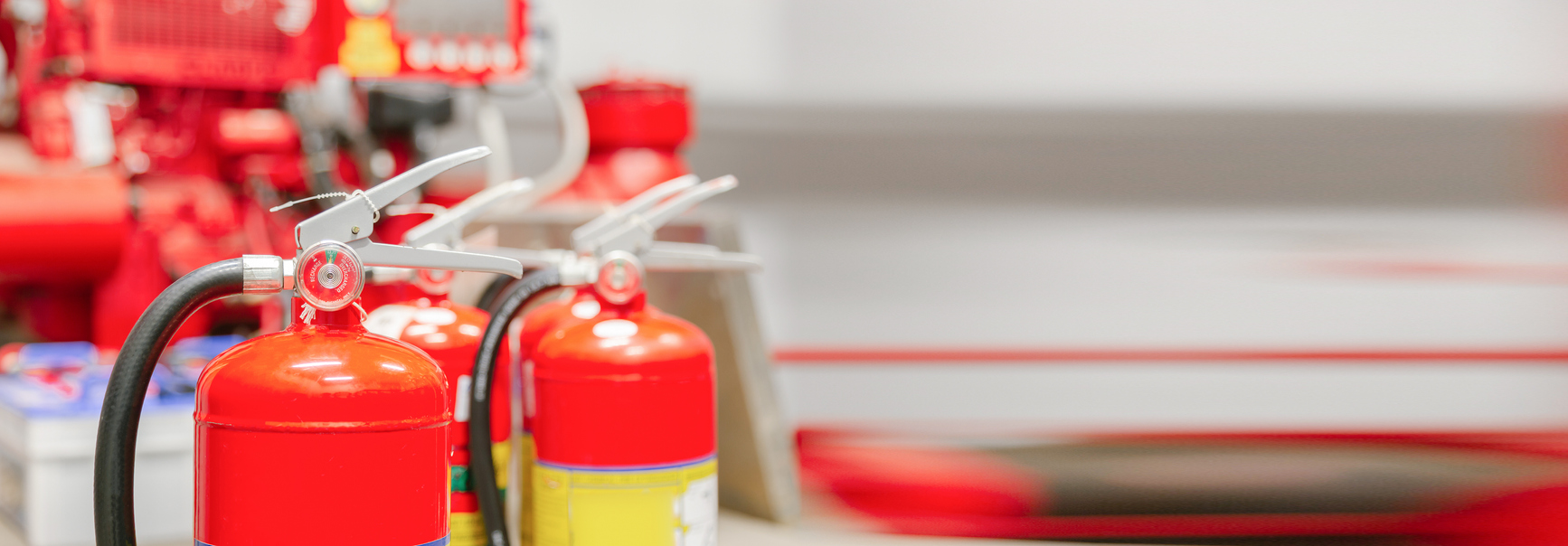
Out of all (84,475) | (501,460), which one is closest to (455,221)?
(501,460)

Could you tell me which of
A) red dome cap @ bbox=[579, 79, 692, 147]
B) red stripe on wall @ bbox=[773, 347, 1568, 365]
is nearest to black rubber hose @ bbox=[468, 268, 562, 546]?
red dome cap @ bbox=[579, 79, 692, 147]

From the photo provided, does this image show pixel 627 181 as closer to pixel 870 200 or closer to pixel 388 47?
pixel 388 47

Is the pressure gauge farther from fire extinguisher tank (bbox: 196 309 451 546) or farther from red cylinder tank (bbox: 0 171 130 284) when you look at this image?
red cylinder tank (bbox: 0 171 130 284)

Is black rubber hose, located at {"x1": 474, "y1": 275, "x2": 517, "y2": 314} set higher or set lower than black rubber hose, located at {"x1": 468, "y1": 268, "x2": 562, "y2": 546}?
higher

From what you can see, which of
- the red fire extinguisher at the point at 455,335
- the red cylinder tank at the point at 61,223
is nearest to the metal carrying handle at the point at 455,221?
the red fire extinguisher at the point at 455,335

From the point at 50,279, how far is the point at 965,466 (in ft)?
4.96

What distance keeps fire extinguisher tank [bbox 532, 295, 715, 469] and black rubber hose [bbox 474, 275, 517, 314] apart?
0.51 ft

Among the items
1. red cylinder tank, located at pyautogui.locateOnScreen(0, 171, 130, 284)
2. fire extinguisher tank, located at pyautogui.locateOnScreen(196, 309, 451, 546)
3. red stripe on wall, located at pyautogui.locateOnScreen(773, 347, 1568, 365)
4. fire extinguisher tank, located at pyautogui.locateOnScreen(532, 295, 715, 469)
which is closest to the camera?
fire extinguisher tank, located at pyautogui.locateOnScreen(196, 309, 451, 546)

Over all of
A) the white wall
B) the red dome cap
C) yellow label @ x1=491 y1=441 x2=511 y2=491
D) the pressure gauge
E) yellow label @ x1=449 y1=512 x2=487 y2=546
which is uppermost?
the white wall

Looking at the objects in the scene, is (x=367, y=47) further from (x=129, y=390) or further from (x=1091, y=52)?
(x=1091, y=52)

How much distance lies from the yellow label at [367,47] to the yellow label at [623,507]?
2.61 ft

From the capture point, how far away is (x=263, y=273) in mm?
622

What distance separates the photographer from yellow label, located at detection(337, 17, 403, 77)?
1.38m

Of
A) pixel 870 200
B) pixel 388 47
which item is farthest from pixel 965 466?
pixel 388 47
